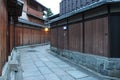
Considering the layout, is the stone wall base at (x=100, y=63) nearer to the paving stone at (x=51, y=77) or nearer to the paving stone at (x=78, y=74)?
the paving stone at (x=78, y=74)

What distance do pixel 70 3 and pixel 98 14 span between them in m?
5.83

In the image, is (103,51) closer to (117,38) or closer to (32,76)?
(117,38)

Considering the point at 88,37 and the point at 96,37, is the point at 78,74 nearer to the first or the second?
the point at 96,37

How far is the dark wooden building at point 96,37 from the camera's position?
884 centimetres

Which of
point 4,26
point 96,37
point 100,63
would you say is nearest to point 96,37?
point 96,37

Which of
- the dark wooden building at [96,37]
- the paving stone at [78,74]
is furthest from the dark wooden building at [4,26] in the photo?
the dark wooden building at [96,37]

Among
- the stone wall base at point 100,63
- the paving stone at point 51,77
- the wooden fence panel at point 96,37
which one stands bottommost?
the paving stone at point 51,77

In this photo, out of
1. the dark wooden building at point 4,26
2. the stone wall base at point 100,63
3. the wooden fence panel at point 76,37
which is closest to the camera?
the dark wooden building at point 4,26

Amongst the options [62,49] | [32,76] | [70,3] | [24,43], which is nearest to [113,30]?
[32,76]

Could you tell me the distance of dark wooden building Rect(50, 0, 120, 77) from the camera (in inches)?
348

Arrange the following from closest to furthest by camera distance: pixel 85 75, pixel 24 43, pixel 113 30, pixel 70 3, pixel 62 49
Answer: pixel 113 30, pixel 85 75, pixel 70 3, pixel 62 49, pixel 24 43

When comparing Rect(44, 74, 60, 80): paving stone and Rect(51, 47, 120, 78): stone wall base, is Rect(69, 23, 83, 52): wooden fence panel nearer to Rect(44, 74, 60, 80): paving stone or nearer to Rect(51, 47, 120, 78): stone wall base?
Rect(51, 47, 120, 78): stone wall base

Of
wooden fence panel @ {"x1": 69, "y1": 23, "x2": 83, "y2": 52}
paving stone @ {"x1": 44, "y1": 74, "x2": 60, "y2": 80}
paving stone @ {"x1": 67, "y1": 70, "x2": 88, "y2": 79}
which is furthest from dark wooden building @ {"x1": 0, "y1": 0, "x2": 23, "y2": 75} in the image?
wooden fence panel @ {"x1": 69, "y1": 23, "x2": 83, "y2": 52}

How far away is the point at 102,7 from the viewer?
30.8ft
